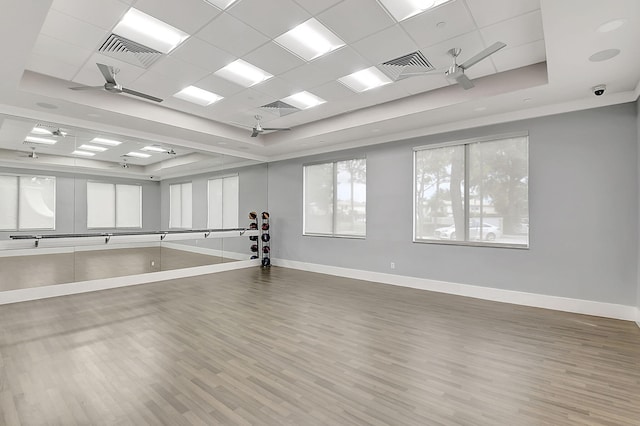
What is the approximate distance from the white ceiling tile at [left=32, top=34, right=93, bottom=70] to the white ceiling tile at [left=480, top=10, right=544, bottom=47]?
453 cm

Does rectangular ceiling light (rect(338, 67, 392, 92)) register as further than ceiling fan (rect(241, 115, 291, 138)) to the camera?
No

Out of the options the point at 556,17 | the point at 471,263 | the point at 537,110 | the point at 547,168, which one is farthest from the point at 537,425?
the point at 537,110

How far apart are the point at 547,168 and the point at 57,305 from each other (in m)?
7.68

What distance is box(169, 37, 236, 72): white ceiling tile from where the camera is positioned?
3.46 metres

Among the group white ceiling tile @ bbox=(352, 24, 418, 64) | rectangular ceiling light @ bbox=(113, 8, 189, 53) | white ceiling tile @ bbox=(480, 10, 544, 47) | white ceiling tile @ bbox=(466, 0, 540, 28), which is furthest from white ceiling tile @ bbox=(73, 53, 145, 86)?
white ceiling tile @ bbox=(480, 10, 544, 47)

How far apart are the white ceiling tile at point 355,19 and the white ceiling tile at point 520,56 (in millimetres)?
1632

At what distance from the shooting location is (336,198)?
286 inches

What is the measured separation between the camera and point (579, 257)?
4359mm

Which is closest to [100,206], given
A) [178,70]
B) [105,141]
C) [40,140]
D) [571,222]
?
[105,141]

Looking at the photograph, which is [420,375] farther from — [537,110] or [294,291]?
[537,110]

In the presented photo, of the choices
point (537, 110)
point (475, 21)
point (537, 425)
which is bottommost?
point (537, 425)

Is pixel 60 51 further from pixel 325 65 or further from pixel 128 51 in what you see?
pixel 325 65

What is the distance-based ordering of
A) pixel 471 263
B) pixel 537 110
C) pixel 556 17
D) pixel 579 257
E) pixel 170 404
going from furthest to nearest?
1. pixel 471 263
2. pixel 537 110
3. pixel 579 257
4. pixel 556 17
5. pixel 170 404

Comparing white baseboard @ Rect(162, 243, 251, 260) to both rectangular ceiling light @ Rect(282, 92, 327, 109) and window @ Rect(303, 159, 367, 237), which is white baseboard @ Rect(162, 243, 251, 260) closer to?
window @ Rect(303, 159, 367, 237)
